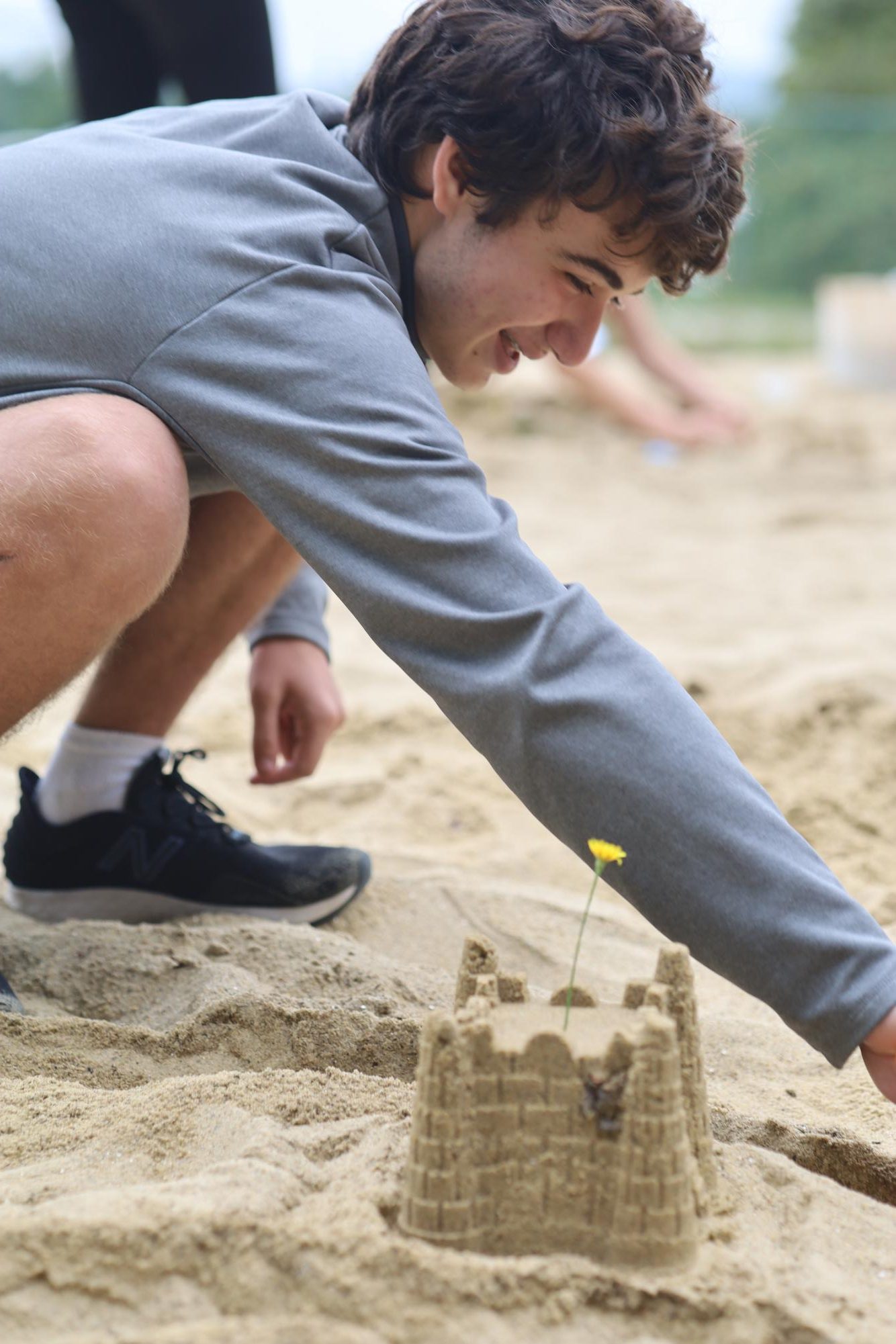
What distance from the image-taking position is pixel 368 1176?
1094mm

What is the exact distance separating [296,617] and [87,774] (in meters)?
0.40

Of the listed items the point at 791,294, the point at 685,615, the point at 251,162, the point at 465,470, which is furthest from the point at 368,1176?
the point at 791,294

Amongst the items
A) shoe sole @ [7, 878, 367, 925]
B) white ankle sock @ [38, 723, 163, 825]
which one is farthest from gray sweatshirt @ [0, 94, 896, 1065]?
shoe sole @ [7, 878, 367, 925]

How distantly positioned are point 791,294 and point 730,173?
472 inches

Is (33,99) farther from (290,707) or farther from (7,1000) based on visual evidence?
(7,1000)

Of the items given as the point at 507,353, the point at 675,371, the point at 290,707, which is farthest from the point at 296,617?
the point at 675,371

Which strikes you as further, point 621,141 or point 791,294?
point 791,294

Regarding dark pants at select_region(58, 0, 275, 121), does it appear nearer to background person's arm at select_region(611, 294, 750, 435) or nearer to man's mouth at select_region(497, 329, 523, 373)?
man's mouth at select_region(497, 329, 523, 373)

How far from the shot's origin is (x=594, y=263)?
1492mm

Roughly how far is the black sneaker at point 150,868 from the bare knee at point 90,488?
0.54 metres

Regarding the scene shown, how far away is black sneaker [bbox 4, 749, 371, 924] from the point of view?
1.86m

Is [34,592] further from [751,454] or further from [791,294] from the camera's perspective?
[791,294]

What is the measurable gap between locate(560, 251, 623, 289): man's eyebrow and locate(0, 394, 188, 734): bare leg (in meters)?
0.48

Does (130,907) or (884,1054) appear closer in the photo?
(884,1054)
